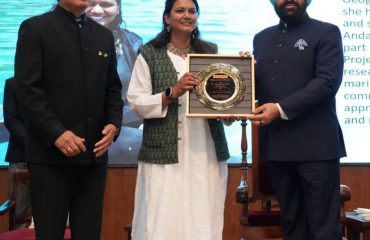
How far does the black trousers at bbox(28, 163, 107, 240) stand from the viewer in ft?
6.61

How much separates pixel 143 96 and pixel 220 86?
372 millimetres

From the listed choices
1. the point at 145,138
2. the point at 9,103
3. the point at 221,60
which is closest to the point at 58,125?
the point at 145,138

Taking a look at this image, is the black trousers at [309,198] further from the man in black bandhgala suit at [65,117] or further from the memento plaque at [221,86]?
the man in black bandhgala suit at [65,117]

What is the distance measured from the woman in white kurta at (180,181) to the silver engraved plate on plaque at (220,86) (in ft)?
0.41

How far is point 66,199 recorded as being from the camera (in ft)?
6.70

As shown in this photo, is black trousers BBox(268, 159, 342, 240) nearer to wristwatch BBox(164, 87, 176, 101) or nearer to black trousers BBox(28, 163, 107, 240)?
wristwatch BBox(164, 87, 176, 101)

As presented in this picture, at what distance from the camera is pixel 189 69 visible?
2494 mm

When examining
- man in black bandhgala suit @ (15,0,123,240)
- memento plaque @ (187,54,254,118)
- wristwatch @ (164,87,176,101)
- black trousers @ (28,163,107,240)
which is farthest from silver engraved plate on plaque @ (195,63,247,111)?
black trousers @ (28,163,107,240)

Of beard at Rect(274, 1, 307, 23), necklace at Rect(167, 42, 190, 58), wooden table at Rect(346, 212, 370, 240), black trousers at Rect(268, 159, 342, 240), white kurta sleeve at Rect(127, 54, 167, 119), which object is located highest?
beard at Rect(274, 1, 307, 23)

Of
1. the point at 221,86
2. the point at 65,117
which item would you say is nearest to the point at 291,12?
the point at 221,86

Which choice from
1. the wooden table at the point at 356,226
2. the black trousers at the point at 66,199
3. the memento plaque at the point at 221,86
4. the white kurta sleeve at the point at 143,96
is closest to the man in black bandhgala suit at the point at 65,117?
the black trousers at the point at 66,199

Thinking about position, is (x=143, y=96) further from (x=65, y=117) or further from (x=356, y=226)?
(x=356, y=226)

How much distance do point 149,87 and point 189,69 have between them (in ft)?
0.77

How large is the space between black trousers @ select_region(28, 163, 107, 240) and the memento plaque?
59 cm
